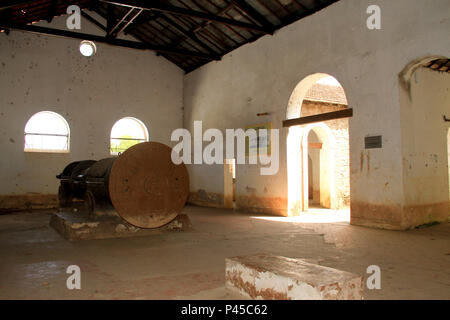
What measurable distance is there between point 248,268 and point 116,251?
2.64m

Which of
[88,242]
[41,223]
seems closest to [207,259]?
[88,242]

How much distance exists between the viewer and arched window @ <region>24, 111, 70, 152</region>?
11.4 meters

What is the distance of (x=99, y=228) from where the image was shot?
5906mm

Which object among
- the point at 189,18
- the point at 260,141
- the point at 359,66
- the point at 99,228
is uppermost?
the point at 189,18

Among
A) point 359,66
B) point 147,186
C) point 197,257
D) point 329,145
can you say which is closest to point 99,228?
point 147,186

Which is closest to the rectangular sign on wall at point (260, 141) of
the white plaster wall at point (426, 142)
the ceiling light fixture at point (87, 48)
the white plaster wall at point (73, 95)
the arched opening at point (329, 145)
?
the arched opening at point (329, 145)

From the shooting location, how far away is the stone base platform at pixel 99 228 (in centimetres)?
575

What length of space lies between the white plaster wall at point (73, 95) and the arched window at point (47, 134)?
202mm

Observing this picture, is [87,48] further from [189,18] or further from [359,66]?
[359,66]

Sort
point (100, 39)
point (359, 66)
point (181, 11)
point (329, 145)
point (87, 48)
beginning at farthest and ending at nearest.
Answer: point (87, 48)
point (329, 145)
point (100, 39)
point (181, 11)
point (359, 66)

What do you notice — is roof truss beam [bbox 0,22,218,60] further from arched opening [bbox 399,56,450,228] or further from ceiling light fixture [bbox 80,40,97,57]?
arched opening [bbox 399,56,450,228]

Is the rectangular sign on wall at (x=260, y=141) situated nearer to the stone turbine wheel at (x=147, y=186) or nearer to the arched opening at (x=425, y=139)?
the arched opening at (x=425, y=139)

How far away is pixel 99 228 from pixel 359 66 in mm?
5865

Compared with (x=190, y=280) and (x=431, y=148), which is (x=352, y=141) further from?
(x=190, y=280)
